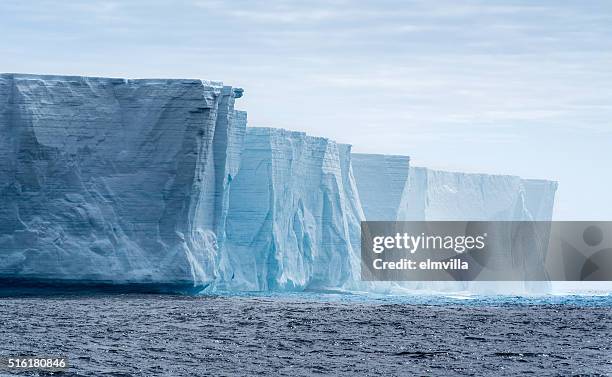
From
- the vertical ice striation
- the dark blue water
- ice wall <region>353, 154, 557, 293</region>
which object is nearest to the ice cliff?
the dark blue water

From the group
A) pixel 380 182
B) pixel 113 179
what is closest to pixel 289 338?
pixel 113 179

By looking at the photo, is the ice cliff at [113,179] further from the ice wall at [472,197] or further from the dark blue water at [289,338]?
the ice wall at [472,197]

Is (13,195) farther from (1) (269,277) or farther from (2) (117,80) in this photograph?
(1) (269,277)

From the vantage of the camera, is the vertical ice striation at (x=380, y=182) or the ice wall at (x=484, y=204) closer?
the vertical ice striation at (x=380, y=182)

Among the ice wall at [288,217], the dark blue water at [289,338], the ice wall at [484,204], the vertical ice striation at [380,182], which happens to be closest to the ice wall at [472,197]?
the ice wall at [484,204]

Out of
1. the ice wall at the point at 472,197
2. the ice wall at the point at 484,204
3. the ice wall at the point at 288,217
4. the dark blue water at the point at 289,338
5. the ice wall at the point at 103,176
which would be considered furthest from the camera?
the ice wall at the point at 472,197

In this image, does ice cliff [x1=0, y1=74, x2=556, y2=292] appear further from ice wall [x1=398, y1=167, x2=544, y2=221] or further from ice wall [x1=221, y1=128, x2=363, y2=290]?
ice wall [x1=398, y1=167, x2=544, y2=221]

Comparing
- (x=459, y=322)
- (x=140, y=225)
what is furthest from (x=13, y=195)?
(x=459, y=322)
